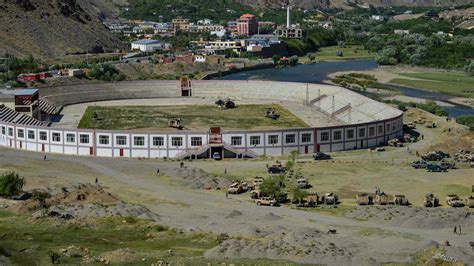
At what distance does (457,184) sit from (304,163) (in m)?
13.8

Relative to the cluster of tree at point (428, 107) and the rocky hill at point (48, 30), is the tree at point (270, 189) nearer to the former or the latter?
the cluster of tree at point (428, 107)

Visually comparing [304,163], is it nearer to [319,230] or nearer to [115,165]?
[115,165]

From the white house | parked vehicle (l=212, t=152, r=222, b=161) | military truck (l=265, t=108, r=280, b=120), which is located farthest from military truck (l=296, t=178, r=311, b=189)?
the white house

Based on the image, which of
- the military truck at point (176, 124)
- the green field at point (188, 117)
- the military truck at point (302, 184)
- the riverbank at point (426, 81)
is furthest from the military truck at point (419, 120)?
the military truck at point (302, 184)

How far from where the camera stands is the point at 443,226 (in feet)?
163

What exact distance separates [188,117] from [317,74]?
69.8 meters

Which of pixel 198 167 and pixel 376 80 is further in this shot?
pixel 376 80

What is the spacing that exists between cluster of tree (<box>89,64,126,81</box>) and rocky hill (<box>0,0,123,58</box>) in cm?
2208

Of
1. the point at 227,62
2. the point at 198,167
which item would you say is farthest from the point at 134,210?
the point at 227,62

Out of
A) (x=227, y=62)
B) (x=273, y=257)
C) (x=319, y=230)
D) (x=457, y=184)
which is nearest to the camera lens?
(x=273, y=257)

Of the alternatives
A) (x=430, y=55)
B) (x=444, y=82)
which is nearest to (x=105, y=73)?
(x=444, y=82)

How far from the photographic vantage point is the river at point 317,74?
432ft

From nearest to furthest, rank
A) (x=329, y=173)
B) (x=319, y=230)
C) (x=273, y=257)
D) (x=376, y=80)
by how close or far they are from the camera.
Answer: (x=273, y=257)
(x=319, y=230)
(x=329, y=173)
(x=376, y=80)

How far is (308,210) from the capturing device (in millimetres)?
54469
